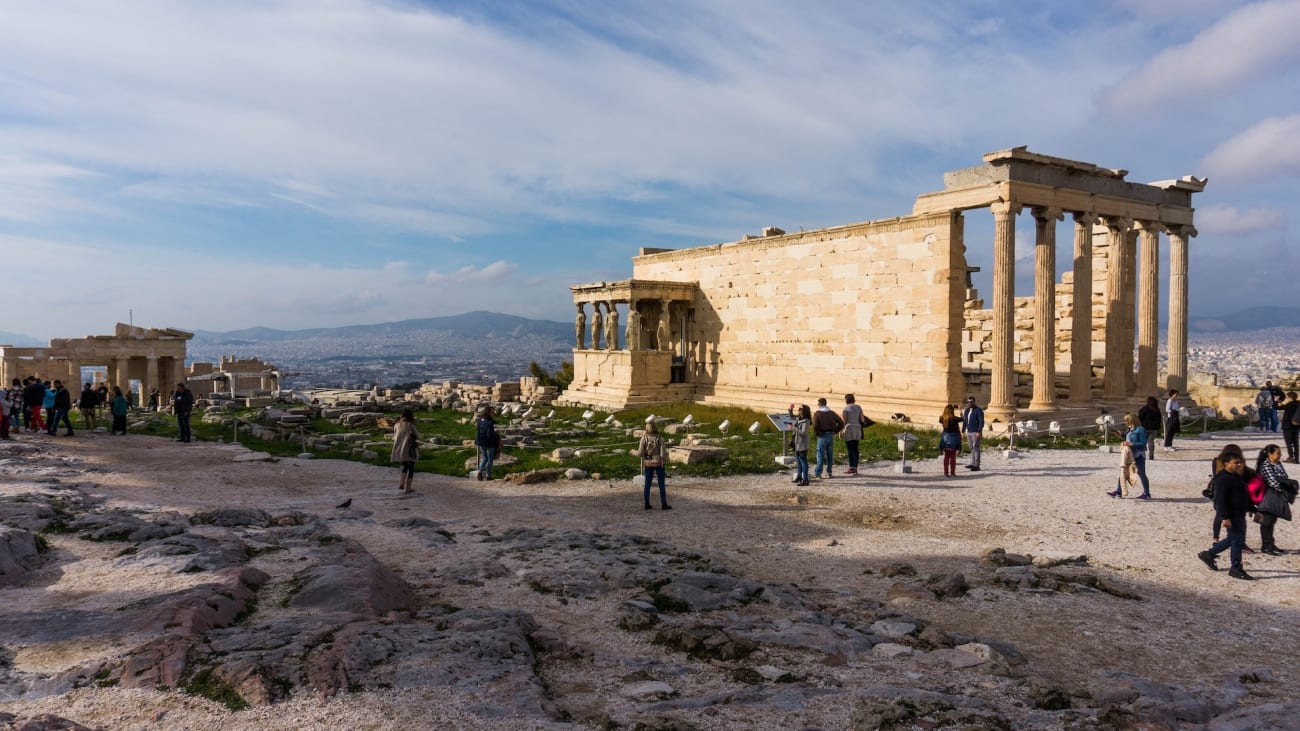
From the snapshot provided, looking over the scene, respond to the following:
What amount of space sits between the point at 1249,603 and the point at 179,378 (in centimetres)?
4129

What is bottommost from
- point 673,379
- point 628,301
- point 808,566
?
point 808,566

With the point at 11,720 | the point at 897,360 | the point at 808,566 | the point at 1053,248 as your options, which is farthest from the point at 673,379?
the point at 11,720

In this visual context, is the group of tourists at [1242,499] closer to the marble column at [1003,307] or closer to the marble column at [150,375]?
the marble column at [1003,307]

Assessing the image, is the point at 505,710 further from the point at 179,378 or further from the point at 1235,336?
the point at 1235,336

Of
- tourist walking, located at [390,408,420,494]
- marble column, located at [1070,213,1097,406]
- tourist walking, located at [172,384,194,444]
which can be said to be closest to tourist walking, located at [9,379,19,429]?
tourist walking, located at [172,384,194,444]

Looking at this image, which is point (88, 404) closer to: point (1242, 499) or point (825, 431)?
point (825, 431)

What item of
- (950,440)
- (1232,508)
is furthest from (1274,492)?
(950,440)

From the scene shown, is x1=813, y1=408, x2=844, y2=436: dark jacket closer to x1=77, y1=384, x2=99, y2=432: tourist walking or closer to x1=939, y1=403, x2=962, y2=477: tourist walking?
x1=939, y1=403, x2=962, y2=477: tourist walking

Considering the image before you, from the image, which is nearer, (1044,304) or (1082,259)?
(1044,304)

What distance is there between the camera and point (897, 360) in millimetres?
23859

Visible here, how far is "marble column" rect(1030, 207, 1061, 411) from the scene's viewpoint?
2195 cm

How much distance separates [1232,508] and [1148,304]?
60.0 feet

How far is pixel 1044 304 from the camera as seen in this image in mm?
22141

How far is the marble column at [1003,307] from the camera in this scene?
21.2m
